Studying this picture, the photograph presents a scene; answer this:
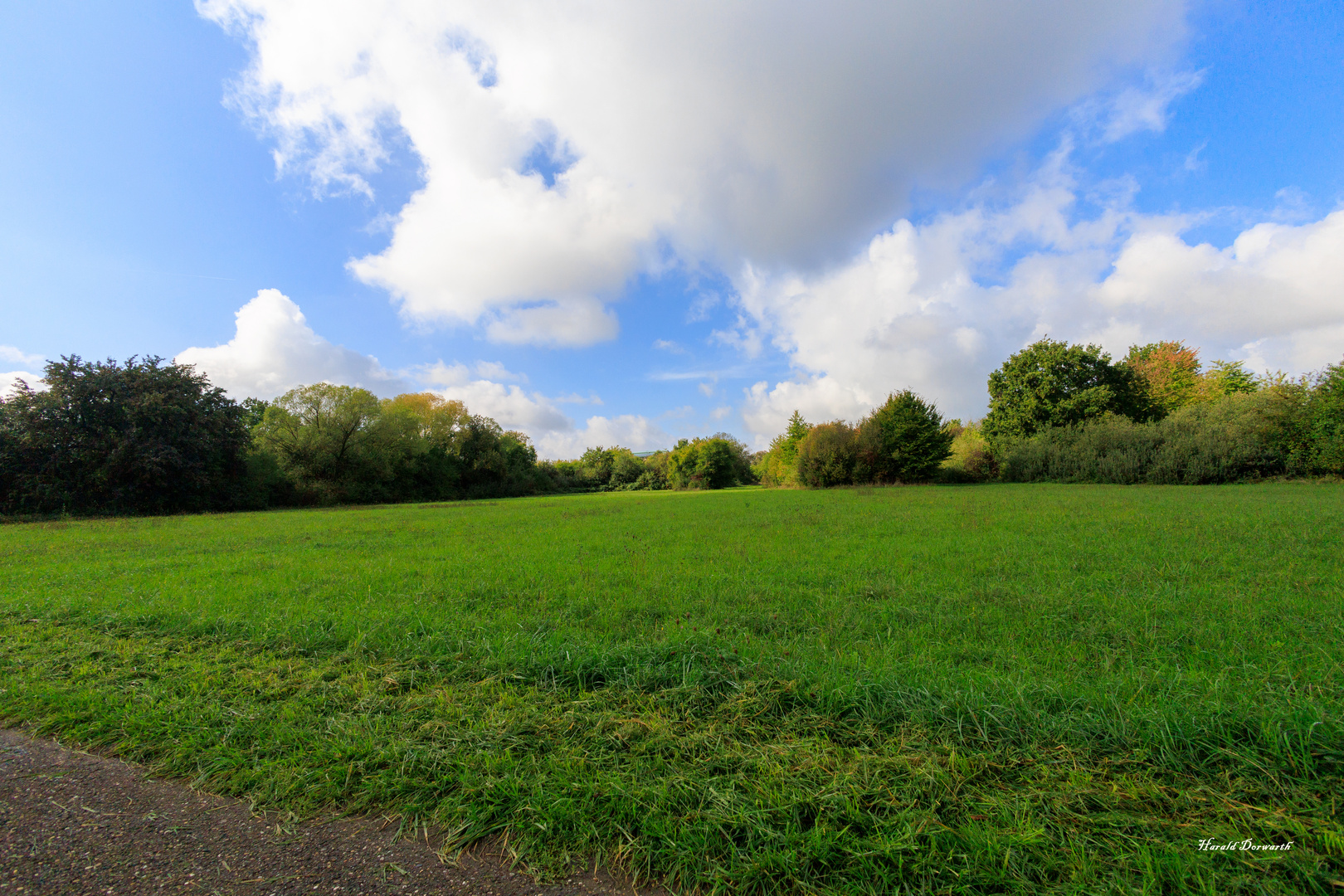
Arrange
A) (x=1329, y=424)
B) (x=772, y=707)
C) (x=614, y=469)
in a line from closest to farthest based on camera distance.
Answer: (x=772, y=707), (x=1329, y=424), (x=614, y=469)

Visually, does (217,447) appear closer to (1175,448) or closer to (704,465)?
(704,465)

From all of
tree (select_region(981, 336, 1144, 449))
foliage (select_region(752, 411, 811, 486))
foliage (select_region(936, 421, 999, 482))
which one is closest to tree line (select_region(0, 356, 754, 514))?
foliage (select_region(752, 411, 811, 486))

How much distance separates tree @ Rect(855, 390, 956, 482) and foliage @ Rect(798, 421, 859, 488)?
592 mm

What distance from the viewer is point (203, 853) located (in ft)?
6.68

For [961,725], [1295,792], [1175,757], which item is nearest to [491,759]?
[961,725]

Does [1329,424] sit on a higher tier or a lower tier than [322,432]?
lower

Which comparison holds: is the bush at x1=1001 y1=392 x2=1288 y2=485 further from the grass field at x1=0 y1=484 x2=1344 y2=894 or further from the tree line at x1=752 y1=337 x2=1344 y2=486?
the grass field at x1=0 y1=484 x2=1344 y2=894

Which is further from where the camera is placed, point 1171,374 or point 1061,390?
point 1171,374

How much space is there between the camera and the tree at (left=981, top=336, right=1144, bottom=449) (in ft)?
115

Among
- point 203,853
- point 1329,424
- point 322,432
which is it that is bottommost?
point 203,853

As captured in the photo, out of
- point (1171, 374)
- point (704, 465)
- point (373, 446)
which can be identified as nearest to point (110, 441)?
point (373, 446)

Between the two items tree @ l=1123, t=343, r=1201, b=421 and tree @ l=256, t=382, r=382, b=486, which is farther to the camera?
tree @ l=1123, t=343, r=1201, b=421

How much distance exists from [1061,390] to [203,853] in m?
46.8

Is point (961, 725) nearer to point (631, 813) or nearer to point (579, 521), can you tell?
point (631, 813)
